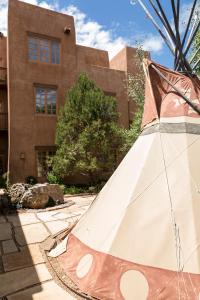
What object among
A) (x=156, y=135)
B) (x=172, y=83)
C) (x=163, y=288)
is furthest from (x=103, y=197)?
(x=172, y=83)

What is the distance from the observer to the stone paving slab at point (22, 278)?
476 cm

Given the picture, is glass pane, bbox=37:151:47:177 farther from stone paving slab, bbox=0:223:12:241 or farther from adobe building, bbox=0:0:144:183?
stone paving slab, bbox=0:223:12:241

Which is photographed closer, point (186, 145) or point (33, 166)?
point (186, 145)

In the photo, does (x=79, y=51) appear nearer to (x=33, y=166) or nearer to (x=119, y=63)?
(x=119, y=63)

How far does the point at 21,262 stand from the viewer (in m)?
5.88

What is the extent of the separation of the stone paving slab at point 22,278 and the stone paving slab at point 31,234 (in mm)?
1720

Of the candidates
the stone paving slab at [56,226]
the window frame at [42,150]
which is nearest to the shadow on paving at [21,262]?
the stone paving slab at [56,226]

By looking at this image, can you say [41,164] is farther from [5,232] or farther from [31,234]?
[31,234]

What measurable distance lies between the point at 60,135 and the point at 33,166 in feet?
8.65

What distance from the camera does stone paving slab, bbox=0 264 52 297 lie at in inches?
187

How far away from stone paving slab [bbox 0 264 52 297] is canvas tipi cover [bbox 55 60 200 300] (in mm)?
426

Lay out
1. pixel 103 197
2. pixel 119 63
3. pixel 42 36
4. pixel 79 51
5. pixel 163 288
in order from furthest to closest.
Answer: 1. pixel 119 63
2. pixel 79 51
3. pixel 42 36
4. pixel 103 197
5. pixel 163 288

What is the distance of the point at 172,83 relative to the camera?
18.5 feet

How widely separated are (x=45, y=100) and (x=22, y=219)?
997 cm
